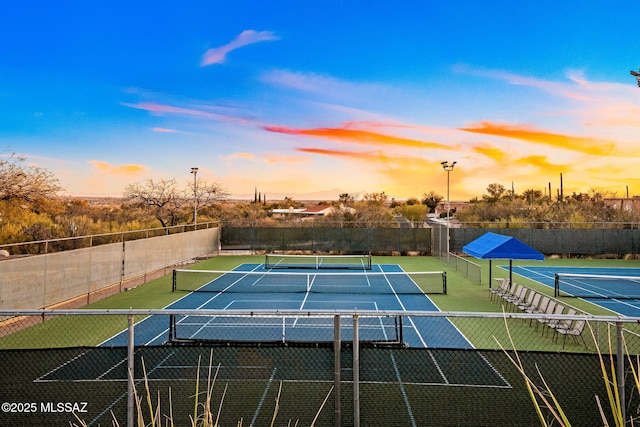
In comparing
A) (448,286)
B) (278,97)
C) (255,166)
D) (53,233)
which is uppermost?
(278,97)

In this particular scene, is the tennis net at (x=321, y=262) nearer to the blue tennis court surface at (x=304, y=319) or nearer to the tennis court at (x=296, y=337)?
the tennis court at (x=296, y=337)

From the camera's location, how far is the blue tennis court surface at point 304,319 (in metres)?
13.0

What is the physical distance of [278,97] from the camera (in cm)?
3959

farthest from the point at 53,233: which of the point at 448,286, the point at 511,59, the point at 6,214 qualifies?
the point at 511,59

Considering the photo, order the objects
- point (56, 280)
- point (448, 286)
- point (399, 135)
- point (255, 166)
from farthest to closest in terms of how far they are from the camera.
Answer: point (255, 166) < point (399, 135) < point (448, 286) < point (56, 280)

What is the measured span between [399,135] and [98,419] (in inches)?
1616

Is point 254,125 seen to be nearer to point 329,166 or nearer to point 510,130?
point 329,166

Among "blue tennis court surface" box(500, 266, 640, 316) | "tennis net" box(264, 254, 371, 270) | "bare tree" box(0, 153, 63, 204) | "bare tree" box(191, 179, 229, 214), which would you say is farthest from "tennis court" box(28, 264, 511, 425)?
"bare tree" box(191, 179, 229, 214)

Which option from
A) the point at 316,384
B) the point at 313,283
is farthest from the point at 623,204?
the point at 316,384

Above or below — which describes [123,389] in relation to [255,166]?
below

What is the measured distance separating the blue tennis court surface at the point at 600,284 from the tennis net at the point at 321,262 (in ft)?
30.1

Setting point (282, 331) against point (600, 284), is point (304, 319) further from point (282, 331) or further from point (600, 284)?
point (600, 284)

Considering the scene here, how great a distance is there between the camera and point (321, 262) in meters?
32.1

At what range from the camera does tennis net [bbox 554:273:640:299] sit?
1989 cm
